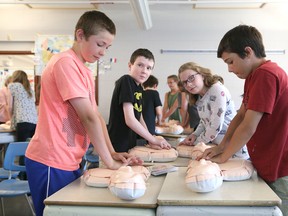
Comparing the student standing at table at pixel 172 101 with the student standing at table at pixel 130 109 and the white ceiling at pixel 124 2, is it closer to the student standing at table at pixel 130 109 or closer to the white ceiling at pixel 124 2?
the white ceiling at pixel 124 2

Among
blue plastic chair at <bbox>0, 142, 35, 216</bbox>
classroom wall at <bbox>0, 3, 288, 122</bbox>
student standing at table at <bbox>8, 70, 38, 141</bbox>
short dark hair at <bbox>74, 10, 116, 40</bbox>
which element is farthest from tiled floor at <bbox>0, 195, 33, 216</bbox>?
classroom wall at <bbox>0, 3, 288, 122</bbox>

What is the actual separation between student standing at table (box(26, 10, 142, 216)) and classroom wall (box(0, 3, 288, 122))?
13.5 ft

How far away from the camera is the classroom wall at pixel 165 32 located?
17.3 feet

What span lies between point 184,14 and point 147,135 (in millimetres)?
4065

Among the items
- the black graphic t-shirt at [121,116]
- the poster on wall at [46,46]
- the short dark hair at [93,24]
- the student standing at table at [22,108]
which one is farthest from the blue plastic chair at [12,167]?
the poster on wall at [46,46]

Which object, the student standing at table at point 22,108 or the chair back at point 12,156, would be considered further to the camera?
the student standing at table at point 22,108

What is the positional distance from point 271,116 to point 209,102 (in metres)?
0.71

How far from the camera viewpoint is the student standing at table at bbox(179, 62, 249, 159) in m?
1.90

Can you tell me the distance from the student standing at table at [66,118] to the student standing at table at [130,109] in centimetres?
51

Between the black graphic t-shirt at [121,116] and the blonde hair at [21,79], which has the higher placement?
the blonde hair at [21,79]

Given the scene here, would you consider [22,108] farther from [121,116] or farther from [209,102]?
[209,102]

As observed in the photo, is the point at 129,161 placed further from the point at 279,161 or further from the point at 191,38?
the point at 191,38

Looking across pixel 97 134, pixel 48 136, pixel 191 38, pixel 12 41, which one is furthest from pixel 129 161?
pixel 12 41

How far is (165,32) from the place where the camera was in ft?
17.8
